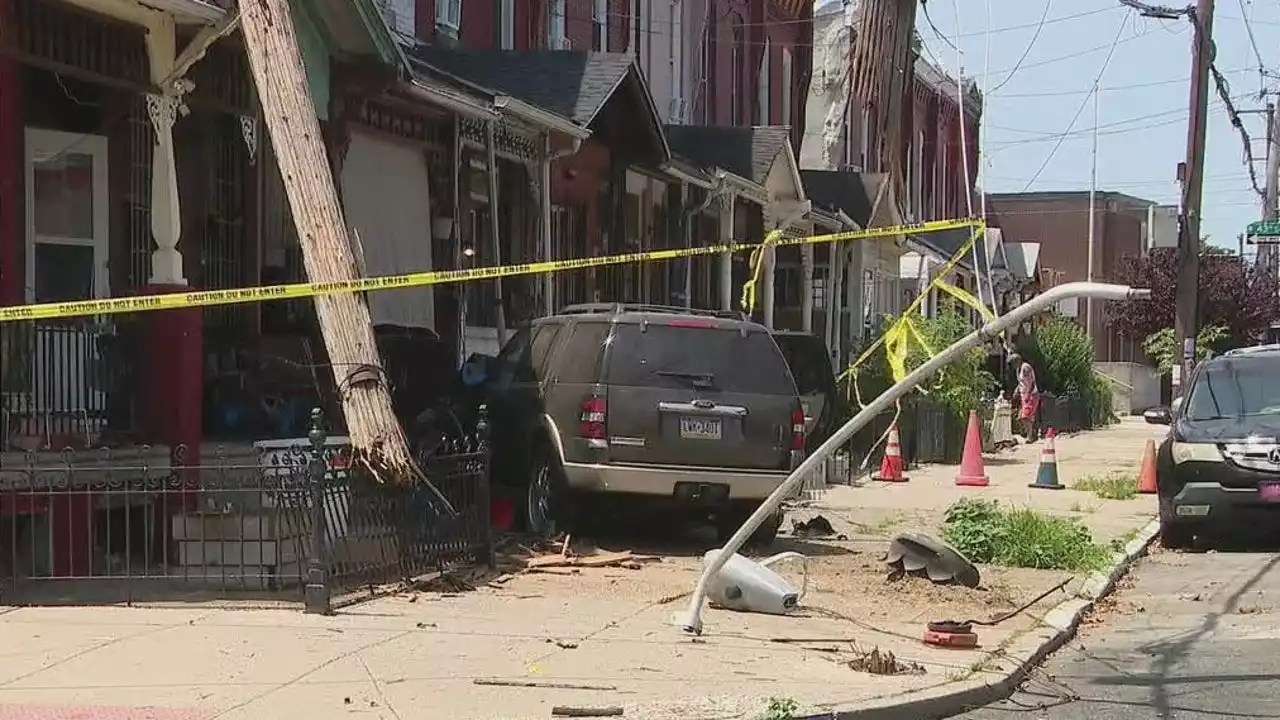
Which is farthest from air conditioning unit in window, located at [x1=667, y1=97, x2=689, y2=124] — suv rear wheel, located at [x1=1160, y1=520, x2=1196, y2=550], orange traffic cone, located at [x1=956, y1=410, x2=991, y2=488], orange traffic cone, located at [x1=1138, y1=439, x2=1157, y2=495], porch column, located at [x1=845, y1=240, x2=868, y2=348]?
suv rear wheel, located at [x1=1160, y1=520, x2=1196, y2=550]

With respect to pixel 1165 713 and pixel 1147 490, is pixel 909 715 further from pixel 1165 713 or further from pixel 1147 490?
pixel 1147 490

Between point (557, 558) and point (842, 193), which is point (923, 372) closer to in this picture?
point (557, 558)

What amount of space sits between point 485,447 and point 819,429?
8.21m

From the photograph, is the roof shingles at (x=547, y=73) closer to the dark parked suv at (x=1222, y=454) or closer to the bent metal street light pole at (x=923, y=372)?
the dark parked suv at (x=1222, y=454)

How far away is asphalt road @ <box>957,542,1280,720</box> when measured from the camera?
782 cm

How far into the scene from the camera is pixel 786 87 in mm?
33125

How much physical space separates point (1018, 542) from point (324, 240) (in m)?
6.27

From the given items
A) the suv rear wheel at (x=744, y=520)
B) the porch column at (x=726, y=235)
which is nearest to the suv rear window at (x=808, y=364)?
the porch column at (x=726, y=235)

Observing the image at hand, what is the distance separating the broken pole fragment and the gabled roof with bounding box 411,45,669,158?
20.4 ft

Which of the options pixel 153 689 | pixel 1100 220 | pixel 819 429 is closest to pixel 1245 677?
pixel 153 689

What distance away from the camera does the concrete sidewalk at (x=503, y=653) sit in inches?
280

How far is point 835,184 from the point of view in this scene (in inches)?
1177

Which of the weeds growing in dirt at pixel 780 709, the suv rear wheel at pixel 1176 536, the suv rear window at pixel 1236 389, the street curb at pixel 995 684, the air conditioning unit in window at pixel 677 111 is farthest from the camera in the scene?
the air conditioning unit in window at pixel 677 111

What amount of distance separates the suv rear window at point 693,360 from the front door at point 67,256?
3840 mm
